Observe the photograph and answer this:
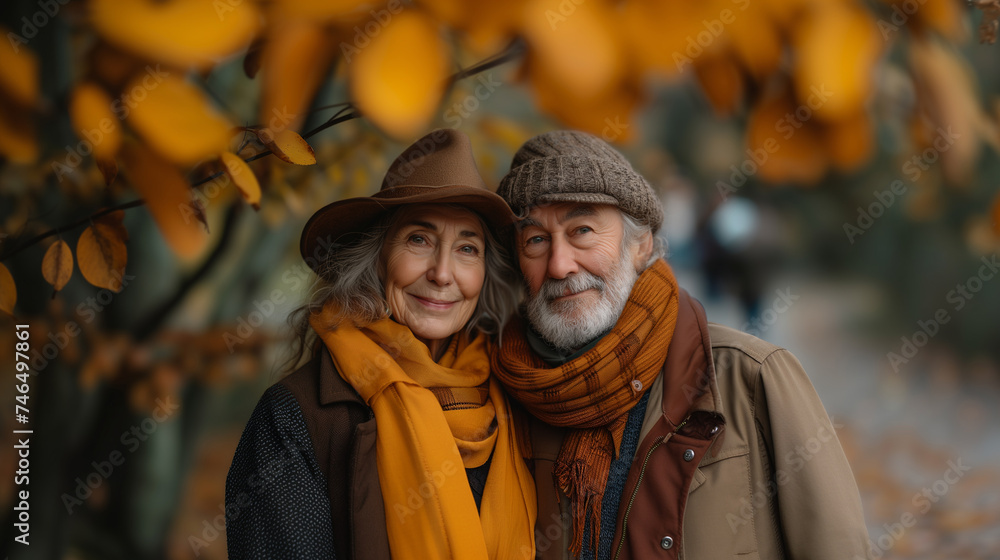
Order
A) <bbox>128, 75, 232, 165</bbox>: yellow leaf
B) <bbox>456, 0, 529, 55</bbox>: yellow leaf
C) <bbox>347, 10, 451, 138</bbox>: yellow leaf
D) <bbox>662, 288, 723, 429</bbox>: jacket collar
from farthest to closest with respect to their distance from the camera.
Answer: <bbox>456, 0, 529, 55</bbox>: yellow leaf, <bbox>347, 10, 451, 138</bbox>: yellow leaf, <bbox>128, 75, 232, 165</bbox>: yellow leaf, <bbox>662, 288, 723, 429</bbox>: jacket collar

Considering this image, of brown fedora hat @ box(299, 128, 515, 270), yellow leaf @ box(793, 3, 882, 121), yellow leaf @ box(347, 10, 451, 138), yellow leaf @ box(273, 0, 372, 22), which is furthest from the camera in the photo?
yellow leaf @ box(793, 3, 882, 121)

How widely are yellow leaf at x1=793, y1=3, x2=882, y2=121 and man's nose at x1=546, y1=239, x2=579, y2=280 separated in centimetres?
177

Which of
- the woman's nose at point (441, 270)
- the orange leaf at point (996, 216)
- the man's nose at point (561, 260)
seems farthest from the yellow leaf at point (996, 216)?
the woman's nose at point (441, 270)

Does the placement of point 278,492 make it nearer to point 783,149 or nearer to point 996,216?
point 783,149

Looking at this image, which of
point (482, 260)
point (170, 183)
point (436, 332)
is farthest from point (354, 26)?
point (436, 332)

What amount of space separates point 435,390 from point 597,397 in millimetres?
500

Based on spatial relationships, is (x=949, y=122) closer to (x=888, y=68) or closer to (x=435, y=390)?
(x=888, y=68)

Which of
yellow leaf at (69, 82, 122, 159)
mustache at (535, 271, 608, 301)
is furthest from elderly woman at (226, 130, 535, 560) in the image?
yellow leaf at (69, 82, 122, 159)

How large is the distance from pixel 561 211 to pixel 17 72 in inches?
80.7

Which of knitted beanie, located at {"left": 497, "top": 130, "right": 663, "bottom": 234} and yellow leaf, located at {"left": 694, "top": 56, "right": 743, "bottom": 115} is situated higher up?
yellow leaf, located at {"left": 694, "top": 56, "right": 743, "bottom": 115}

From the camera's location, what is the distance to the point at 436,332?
2105mm

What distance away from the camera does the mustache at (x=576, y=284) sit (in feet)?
7.07

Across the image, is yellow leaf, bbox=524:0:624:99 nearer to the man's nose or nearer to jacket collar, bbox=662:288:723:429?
the man's nose

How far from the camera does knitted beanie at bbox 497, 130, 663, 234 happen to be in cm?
212
